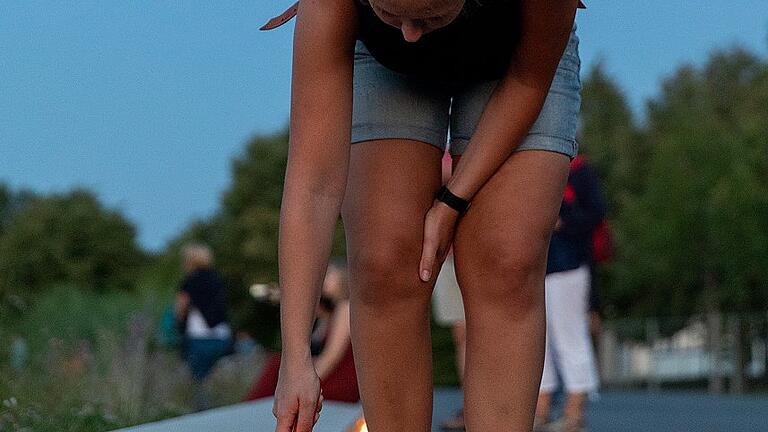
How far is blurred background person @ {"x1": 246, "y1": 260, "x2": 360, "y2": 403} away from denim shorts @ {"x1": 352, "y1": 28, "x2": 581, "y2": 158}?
4848 mm

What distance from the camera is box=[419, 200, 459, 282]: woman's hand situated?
3252mm

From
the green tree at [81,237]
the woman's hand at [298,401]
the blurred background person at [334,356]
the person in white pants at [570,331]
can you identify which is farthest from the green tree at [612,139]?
the woman's hand at [298,401]

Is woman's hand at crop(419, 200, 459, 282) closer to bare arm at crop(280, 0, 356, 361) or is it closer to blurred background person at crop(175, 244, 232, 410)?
bare arm at crop(280, 0, 356, 361)

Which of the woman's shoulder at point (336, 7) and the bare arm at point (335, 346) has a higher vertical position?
the woman's shoulder at point (336, 7)

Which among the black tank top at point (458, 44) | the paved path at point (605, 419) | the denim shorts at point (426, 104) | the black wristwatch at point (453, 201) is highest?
the black tank top at point (458, 44)

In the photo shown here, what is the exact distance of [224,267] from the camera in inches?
2205

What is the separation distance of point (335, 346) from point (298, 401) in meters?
6.04

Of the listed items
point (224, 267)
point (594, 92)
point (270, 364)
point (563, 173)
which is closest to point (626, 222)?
point (594, 92)

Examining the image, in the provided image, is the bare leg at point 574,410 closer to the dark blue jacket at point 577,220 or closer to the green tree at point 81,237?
the dark blue jacket at point 577,220

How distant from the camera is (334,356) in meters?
8.73

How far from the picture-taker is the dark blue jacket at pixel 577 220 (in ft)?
26.1

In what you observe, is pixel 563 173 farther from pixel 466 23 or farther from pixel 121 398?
pixel 121 398

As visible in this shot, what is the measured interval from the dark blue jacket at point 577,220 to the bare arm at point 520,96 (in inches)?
185

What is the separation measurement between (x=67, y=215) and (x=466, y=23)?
43.9m
